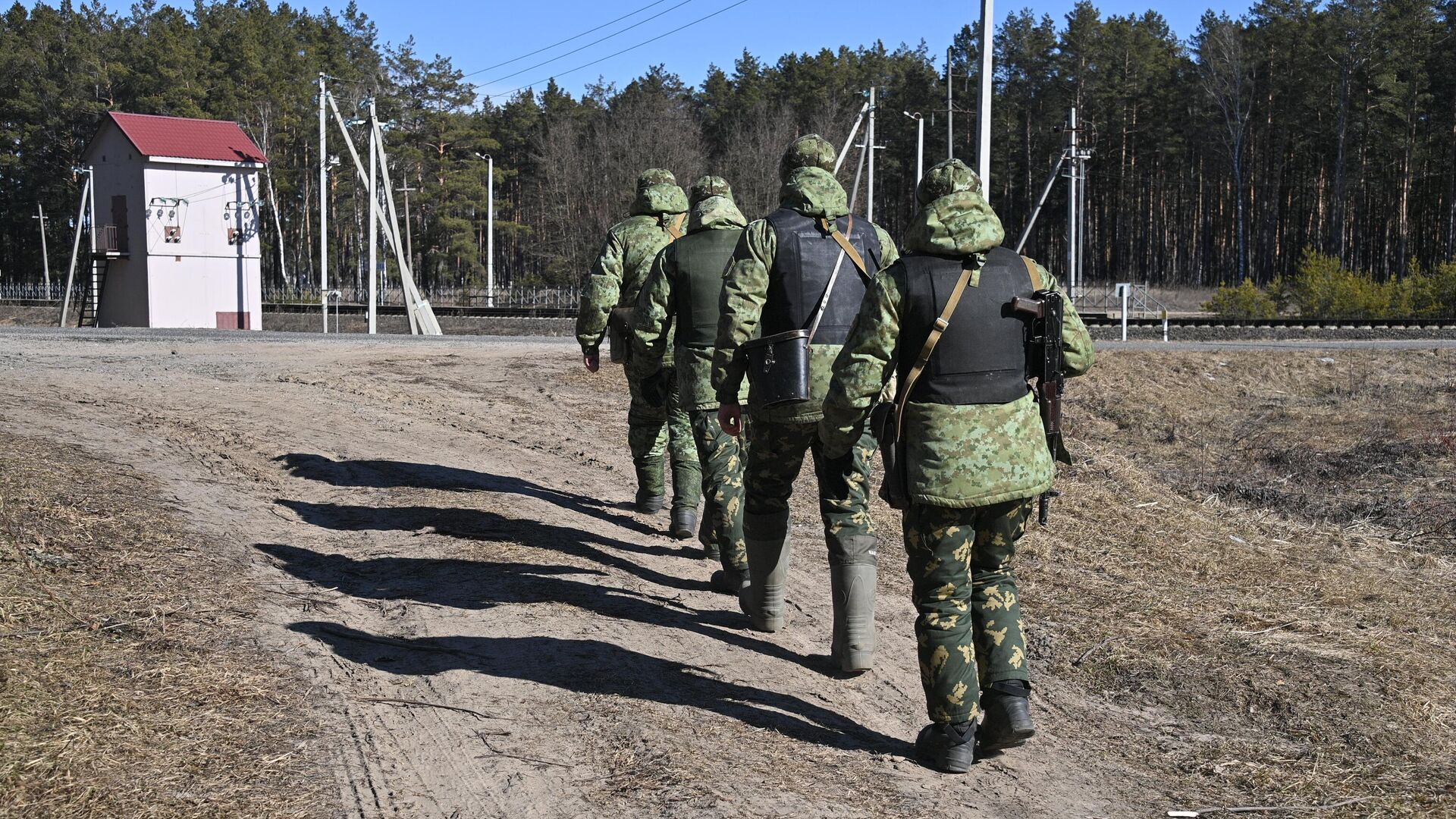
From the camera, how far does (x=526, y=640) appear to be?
18.0 ft

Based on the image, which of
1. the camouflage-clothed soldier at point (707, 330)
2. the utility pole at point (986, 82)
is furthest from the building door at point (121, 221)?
the camouflage-clothed soldier at point (707, 330)

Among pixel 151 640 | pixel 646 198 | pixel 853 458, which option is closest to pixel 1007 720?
pixel 853 458

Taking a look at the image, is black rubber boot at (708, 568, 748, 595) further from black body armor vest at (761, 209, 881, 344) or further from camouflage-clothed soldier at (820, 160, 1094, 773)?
camouflage-clothed soldier at (820, 160, 1094, 773)

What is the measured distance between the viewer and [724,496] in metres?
6.34

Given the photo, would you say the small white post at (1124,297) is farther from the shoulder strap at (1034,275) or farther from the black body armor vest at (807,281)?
the shoulder strap at (1034,275)

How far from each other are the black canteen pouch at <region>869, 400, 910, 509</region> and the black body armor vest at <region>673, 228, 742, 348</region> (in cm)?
226

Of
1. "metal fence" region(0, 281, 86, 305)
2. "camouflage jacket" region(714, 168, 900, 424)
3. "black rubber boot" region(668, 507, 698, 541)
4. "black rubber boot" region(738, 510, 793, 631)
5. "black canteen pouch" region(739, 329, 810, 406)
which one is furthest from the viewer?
"metal fence" region(0, 281, 86, 305)

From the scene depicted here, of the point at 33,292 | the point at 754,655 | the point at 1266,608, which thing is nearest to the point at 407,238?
the point at 33,292

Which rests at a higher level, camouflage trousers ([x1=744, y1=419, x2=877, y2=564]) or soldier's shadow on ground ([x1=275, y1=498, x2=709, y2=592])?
camouflage trousers ([x1=744, y1=419, x2=877, y2=564])

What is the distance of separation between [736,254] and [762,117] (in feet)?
194

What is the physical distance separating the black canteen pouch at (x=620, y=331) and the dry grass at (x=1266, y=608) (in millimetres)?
2667

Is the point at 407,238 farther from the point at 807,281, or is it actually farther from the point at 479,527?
the point at 807,281

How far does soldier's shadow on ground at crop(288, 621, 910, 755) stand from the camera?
15.5 ft

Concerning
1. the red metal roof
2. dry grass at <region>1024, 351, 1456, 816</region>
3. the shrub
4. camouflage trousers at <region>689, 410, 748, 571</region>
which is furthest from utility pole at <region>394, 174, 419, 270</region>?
camouflage trousers at <region>689, 410, 748, 571</region>
